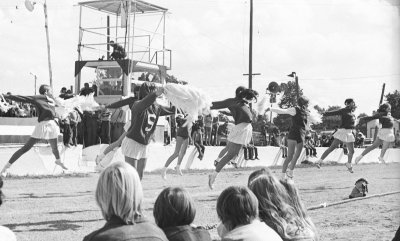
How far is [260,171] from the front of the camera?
15.7ft

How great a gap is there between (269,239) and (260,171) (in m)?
0.95

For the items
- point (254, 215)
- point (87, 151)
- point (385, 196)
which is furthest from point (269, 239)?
point (87, 151)

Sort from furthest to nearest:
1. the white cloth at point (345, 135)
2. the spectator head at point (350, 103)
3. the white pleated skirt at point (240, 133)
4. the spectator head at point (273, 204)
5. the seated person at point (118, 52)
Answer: the seated person at point (118, 52)
the white cloth at point (345, 135)
the spectator head at point (350, 103)
the white pleated skirt at point (240, 133)
the spectator head at point (273, 204)

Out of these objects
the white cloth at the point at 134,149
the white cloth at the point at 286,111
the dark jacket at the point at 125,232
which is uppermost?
the white cloth at the point at 286,111

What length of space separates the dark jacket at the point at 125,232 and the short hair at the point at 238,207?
0.56m

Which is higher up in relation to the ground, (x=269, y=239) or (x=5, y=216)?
(x=269, y=239)

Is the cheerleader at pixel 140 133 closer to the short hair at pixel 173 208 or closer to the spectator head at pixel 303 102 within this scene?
the short hair at pixel 173 208

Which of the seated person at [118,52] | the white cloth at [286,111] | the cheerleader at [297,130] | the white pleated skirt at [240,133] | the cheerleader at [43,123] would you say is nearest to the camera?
the white pleated skirt at [240,133]

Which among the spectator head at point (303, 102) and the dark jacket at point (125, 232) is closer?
the dark jacket at point (125, 232)

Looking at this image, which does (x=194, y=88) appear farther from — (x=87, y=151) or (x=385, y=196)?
(x=87, y=151)

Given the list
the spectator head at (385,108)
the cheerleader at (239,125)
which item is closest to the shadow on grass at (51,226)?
the cheerleader at (239,125)

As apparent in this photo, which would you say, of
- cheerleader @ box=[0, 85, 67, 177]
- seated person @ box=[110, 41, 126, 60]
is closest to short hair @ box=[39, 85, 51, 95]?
cheerleader @ box=[0, 85, 67, 177]

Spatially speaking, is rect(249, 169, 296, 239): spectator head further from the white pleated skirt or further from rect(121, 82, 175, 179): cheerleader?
the white pleated skirt

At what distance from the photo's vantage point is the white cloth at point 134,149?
888 cm
